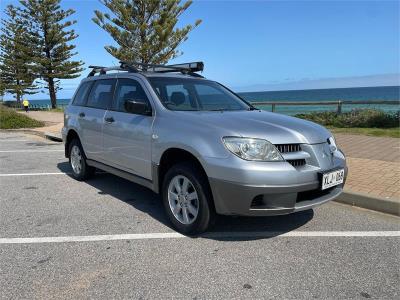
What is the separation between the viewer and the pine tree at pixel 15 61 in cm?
3869

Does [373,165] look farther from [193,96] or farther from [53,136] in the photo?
[53,136]

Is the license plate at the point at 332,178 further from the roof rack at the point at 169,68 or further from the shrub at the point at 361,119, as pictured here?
the shrub at the point at 361,119

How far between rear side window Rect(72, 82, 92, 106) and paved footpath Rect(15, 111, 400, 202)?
14.1 feet

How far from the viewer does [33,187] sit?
21.8ft

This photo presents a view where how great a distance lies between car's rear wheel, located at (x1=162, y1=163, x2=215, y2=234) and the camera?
162 inches

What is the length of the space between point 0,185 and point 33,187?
2.07 ft

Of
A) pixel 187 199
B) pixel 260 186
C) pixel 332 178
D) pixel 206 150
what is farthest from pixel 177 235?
pixel 332 178

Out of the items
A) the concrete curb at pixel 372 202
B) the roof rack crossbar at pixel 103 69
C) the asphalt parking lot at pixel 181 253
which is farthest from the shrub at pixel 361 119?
the roof rack crossbar at pixel 103 69

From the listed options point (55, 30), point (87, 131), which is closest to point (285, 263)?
point (87, 131)

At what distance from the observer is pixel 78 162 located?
22.8 ft

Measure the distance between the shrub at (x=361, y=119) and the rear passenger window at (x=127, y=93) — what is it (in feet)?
32.0

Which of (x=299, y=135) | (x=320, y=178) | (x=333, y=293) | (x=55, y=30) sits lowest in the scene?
(x=333, y=293)

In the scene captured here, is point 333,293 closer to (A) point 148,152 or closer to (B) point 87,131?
(A) point 148,152

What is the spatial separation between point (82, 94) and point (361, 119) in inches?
387
